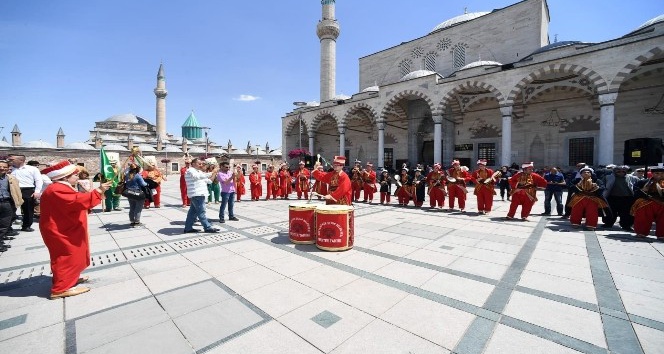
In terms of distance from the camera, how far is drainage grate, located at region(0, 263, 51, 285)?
12.1ft

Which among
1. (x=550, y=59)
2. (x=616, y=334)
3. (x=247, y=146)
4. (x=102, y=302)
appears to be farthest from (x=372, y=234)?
(x=247, y=146)

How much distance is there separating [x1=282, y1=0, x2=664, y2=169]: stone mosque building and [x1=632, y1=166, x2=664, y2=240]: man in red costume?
2842 millimetres

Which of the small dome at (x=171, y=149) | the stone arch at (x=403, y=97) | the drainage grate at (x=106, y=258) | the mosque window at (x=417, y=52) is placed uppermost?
the mosque window at (x=417, y=52)

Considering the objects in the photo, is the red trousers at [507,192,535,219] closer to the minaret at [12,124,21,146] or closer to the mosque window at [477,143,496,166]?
the mosque window at [477,143,496,166]

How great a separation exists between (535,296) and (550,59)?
18.0 m

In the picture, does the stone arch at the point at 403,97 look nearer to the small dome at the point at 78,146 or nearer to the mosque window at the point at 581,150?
the mosque window at the point at 581,150

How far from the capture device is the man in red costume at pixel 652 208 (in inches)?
233

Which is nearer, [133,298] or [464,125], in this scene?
[133,298]

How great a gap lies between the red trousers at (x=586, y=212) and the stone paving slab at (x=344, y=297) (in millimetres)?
1018

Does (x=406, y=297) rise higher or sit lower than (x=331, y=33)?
lower

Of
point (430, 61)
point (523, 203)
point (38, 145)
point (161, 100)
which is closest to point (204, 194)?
point (523, 203)

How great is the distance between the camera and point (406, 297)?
3.17m

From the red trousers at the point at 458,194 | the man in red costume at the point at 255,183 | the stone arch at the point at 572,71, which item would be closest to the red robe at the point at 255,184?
the man in red costume at the point at 255,183

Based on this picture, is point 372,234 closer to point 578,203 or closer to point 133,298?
point 133,298
